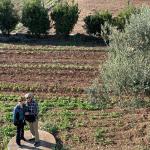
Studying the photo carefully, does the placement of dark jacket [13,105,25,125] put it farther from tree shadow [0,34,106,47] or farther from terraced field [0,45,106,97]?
tree shadow [0,34,106,47]

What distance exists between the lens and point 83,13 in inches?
1631

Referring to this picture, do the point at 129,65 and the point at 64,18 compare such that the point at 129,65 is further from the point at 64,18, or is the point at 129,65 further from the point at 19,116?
the point at 64,18

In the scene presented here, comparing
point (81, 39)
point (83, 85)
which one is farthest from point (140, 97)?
point (81, 39)

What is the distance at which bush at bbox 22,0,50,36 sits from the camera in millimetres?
35719

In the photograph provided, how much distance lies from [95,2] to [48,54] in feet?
48.2

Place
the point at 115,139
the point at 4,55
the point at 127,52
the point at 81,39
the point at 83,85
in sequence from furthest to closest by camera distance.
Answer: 1. the point at 81,39
2. the point at 4,55
3. the point at 83,85
4. the point at 115,139
5. the point at 127,52

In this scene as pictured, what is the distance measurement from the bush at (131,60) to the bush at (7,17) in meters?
18.0

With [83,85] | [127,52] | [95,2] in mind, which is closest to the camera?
[127,52]

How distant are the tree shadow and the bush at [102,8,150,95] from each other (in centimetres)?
1518

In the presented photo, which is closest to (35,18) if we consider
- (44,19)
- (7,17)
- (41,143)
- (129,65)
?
(44,19)

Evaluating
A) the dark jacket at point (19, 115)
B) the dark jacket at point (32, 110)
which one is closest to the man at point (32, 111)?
the dark jacket at point (32, 110)

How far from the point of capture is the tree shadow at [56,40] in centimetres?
3438

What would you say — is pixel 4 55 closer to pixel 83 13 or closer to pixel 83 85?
pixel 83 85

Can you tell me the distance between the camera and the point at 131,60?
59.1 feet
